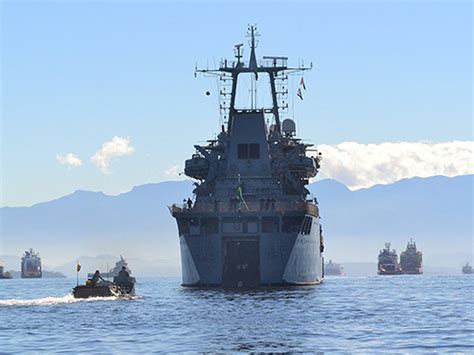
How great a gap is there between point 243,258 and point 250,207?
187 inches

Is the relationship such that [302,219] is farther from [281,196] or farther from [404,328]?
[404,328]

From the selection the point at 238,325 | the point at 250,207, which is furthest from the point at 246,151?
the point at 238,325

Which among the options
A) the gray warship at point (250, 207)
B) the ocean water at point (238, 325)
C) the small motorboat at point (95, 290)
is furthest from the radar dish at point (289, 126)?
the small motorboat at point (95, 290)

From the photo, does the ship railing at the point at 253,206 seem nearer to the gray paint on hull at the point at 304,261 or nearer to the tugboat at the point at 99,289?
the gray paint on hull at the point at 304,261

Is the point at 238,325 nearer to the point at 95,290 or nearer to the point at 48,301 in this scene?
the point at 95,290

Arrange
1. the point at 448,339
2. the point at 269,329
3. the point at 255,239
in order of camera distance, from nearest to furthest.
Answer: the point at 448,339 < the point at 269,329 < the point at 255,239

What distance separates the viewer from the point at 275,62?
387ft

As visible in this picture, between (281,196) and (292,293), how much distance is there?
51.6ft

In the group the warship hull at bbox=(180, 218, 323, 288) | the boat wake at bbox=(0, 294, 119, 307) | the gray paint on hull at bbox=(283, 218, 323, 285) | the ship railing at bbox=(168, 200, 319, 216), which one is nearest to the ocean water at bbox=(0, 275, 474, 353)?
the boat wake at bbox=(0, 294, 119, 307)

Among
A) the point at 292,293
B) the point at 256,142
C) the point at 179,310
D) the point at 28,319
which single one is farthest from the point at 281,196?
the point at 28,319

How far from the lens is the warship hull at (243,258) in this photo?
94625 millimetres

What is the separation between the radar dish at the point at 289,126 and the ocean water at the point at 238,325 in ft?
124

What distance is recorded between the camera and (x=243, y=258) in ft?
314

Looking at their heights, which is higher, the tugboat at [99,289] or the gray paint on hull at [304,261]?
the gray paint on hull at [304,261]
